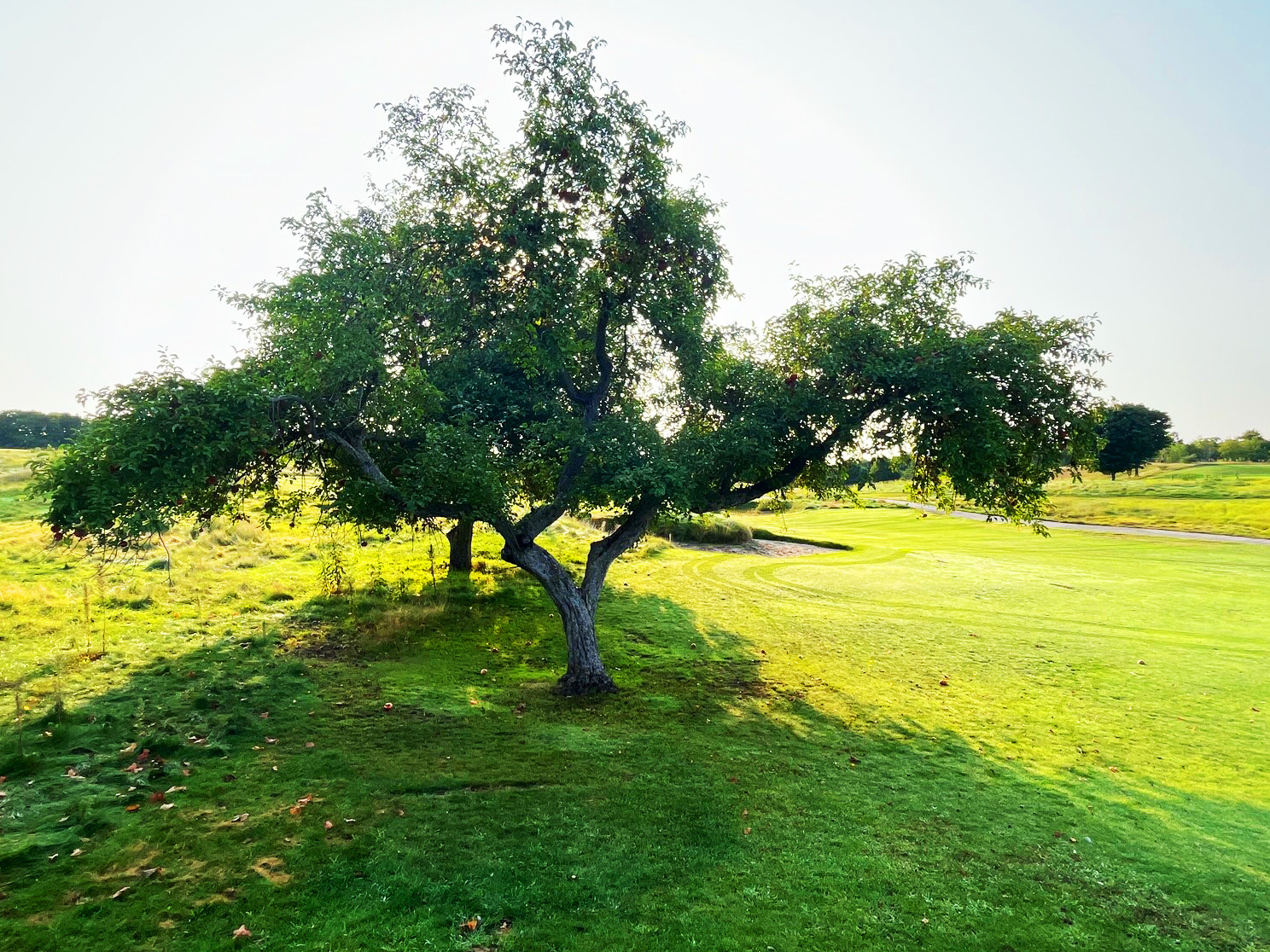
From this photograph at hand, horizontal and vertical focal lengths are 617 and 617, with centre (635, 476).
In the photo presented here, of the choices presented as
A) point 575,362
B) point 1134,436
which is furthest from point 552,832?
point 1134,436

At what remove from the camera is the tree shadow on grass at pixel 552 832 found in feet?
21.4

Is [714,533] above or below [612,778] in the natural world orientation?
above

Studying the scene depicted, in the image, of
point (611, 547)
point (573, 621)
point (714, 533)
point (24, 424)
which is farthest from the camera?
point (24, 424)

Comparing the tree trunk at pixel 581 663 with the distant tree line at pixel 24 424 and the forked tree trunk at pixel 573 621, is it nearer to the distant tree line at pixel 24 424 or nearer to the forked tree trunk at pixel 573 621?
the forked tree trunk at pixel 573 621

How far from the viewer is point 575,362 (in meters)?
15.4

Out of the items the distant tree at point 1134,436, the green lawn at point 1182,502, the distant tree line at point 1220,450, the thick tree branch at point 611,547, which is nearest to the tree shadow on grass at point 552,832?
the thick tree branch at point 611,547

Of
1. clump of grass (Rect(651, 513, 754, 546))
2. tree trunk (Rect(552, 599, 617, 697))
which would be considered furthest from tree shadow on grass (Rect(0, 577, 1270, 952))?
clump of grass (Rect(651, 513, 754, 546))

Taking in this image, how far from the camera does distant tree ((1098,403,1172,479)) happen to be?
90.2 m

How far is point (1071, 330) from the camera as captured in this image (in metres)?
13.7

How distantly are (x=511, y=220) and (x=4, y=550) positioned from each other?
21.8 meters

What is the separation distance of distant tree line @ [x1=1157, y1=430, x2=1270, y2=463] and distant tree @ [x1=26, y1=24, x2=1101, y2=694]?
522 feet

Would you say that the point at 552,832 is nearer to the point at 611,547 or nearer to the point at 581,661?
the point at 581,661

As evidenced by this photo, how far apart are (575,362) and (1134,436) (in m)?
106

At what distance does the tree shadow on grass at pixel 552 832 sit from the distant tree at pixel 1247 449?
170899mm
